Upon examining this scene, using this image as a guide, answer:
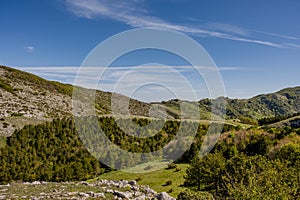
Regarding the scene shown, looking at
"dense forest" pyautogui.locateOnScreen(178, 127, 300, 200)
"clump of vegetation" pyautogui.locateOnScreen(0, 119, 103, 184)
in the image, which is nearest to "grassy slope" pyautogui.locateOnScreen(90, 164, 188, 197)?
"dense forest" pyautogui.locateOnScreen(178, 127, 300, 200)

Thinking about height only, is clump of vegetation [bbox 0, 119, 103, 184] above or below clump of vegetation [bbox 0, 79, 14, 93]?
below

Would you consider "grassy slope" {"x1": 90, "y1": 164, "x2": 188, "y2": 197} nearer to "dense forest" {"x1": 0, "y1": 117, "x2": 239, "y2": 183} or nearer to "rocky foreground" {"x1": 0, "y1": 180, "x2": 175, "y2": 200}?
"rocky foreground" {"x1": 0, "y1": 180, "x2": 175, "y2": 200}

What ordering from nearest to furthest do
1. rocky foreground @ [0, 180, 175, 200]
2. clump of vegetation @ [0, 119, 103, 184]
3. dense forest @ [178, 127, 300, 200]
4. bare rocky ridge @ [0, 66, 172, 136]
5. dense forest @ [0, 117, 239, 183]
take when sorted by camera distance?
1. dense forest @ [178, 127, 300, 200]
2. rocky foreground @ [0, 180, 175, 200]
3. clump of vegetation @ [0, 119, 103, 184]
4. dense forest @ [0, 117, 239, 183]
5. bare rocky ridge @ [0, 66, 172, 136]

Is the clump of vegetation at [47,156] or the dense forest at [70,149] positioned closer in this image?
the clump of vegetation at [47,156]

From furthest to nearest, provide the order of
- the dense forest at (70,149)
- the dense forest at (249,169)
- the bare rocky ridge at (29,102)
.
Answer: the bare rocky ridge at (29,102) → the dense forest at (70,149) → the dense forest at (249,169)

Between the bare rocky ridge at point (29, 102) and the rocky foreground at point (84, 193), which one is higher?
the bare rocky ridge at point (29, 102)

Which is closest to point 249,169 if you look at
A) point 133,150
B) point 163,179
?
point 163,179

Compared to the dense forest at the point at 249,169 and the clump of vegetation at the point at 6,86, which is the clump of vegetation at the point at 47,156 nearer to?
the dense forest at the point at 249,169

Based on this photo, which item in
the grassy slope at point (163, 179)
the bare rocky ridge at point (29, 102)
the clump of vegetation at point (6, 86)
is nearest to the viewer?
the grassy slope at point (163, 179)

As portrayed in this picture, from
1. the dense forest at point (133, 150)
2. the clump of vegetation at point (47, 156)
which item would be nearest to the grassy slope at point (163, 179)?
the dense forest at point (133, 150)

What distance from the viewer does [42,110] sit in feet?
274

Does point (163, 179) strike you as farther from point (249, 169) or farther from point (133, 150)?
point (133, 150)

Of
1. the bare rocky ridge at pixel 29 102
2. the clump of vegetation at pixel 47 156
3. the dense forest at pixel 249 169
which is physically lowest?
the clump of vegetation at pixel 47 156

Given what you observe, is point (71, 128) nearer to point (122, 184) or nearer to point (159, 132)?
point (159, 132)
